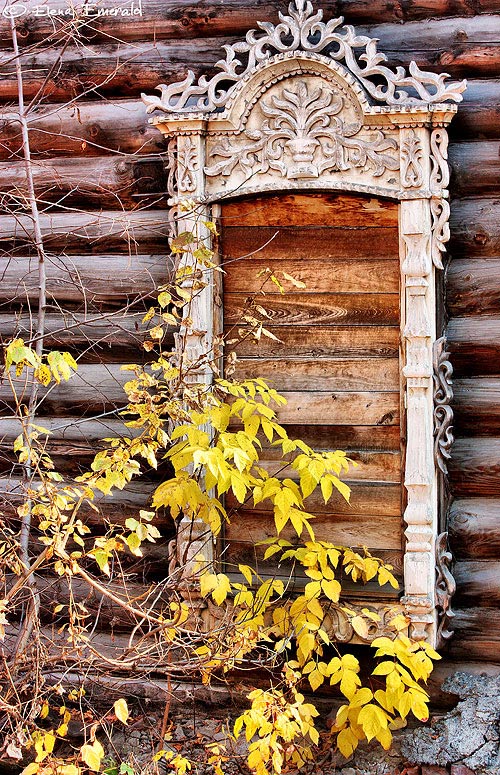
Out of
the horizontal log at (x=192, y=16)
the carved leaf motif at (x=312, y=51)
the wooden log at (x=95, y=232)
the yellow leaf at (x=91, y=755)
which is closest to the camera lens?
the yellow leaf at (x=91, y=755)

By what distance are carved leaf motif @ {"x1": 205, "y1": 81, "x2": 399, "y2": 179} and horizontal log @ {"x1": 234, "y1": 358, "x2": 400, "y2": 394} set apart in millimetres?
798

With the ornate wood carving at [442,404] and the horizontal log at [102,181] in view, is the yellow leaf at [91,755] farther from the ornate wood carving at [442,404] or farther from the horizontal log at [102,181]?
the horizontal log at [102,181]

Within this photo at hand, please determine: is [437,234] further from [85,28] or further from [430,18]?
[85,28]

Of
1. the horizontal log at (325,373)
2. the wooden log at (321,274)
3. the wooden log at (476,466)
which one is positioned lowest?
the wooden log at (476,466)

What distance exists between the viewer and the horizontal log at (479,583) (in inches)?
159

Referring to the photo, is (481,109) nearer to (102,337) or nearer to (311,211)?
(311,211)

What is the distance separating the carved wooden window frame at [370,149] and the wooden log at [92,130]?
1.02ft

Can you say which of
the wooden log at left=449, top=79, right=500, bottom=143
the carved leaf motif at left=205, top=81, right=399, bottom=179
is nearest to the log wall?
the wooden log at left=449, top=79, right=500, bottom=143

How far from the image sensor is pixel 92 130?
4.41m

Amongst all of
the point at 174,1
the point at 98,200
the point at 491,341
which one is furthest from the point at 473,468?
the point at 174,1

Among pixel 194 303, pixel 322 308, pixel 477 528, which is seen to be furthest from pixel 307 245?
pixel 477 528

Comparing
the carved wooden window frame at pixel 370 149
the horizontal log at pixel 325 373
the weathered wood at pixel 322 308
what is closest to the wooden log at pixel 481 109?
the carved wooden window frame at pixel 370 149

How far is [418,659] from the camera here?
12.0 ft

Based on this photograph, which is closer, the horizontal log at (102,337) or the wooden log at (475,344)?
the wooden log at (475,344)
